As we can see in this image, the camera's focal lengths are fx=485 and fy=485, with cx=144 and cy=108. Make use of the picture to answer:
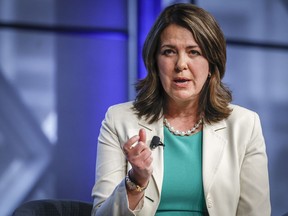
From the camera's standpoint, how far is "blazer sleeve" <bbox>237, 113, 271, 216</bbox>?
1684 millimetres

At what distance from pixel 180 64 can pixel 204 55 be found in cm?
11

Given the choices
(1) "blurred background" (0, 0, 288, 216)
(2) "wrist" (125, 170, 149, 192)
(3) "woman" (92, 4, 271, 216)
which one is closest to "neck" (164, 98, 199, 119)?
(3) "woman" (92, 4, 271, 216)

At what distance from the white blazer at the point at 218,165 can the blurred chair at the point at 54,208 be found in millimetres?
249

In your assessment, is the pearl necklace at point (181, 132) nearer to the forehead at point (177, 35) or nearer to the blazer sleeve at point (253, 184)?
the blazer sleeve at point (253, 184)

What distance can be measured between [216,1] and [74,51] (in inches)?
39.8

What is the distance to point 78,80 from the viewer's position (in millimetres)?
3316

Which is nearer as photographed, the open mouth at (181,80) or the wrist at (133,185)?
the wrist at (133,185)

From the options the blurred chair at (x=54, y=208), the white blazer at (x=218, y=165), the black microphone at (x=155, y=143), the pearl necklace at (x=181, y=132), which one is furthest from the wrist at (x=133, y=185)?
the blurred chair at (x=54, y=208)

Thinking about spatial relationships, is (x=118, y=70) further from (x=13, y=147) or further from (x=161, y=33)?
(x=161, y=33)

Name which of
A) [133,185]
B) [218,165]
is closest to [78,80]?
[218,165]

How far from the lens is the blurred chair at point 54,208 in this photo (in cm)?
175

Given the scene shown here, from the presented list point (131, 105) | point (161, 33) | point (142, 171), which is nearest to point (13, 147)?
point (131, 105)

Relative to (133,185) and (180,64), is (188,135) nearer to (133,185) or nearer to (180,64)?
(180,64)

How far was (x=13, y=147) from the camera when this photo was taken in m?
3.15
